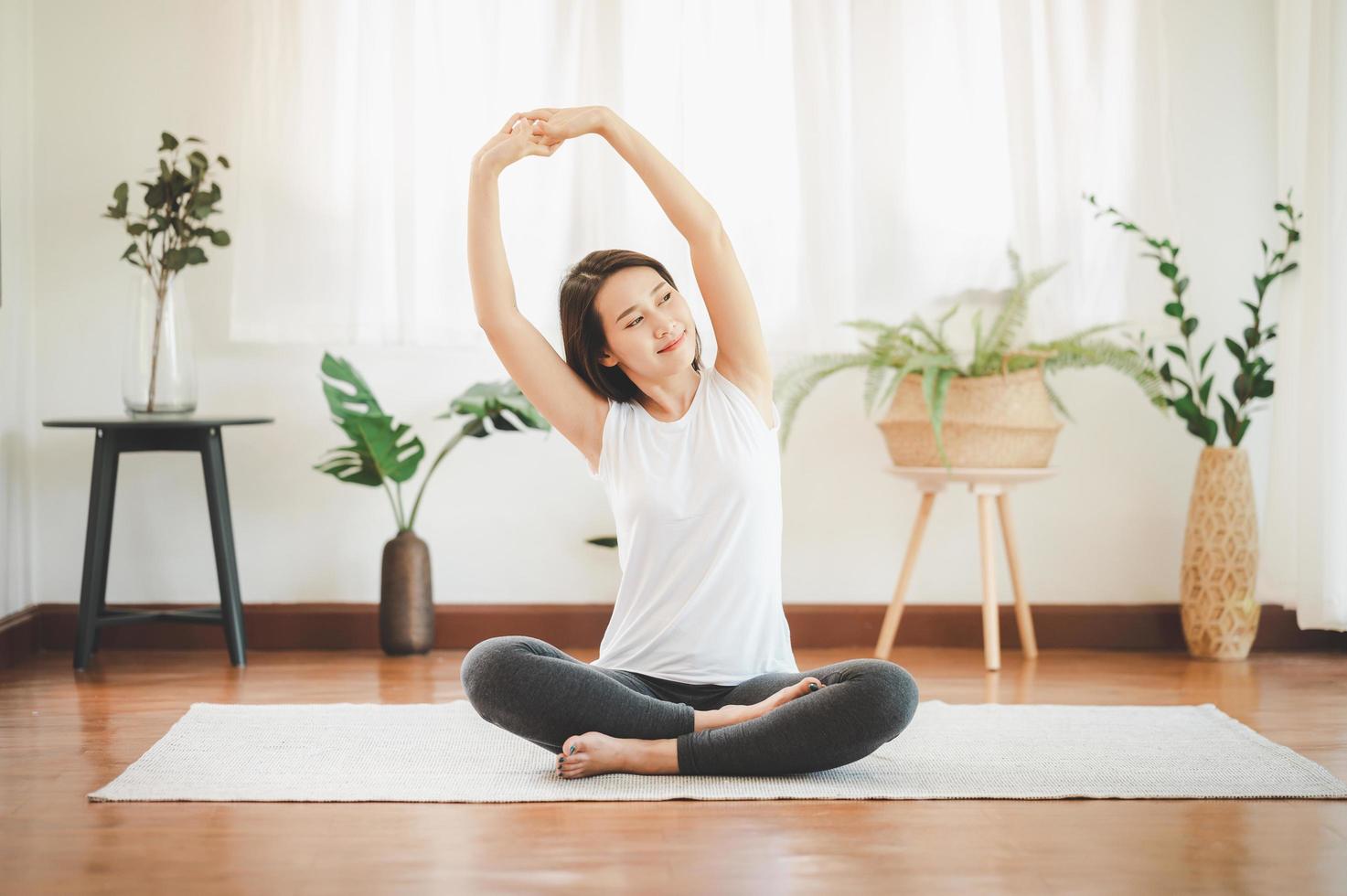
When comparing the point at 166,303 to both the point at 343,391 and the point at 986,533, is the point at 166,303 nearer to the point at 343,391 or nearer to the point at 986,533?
the point at 343,391

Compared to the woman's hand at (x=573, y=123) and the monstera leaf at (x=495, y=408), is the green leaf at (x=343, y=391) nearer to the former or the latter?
the monstera leaf at (x=495, y=408)

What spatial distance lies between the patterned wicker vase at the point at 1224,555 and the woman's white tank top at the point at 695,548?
1.46 meters

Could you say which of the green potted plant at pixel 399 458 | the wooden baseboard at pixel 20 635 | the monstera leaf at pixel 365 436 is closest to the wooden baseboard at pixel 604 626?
the wooden baseboard at pixel 20 635

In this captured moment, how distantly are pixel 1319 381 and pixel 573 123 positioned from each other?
1779mm

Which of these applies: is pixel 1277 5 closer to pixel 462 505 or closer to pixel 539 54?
pixel 539 54

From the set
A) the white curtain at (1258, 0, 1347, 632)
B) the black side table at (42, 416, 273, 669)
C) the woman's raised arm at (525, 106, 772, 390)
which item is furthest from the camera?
the black side table at (42, 416, 273, 669)

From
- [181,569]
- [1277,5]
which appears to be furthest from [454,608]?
[1277,5]

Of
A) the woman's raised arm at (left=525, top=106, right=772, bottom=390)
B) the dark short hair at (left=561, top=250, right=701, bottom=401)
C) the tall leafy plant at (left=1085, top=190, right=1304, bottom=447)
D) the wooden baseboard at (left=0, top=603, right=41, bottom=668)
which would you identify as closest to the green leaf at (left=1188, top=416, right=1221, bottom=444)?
Answer: the tall leafy plant at (left=1085, top=190, right=1304, bottom=447)

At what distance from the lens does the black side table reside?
9.36 feet

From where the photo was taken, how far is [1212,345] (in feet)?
9.84

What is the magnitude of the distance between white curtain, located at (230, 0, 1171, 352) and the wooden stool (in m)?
0.40

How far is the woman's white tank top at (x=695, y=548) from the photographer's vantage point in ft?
6.35

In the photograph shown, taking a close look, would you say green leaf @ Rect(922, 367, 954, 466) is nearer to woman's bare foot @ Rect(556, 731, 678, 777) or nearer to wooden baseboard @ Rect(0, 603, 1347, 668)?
wooden baseboard @ Rect(0, 603, 1347, 668)

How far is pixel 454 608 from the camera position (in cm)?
321
